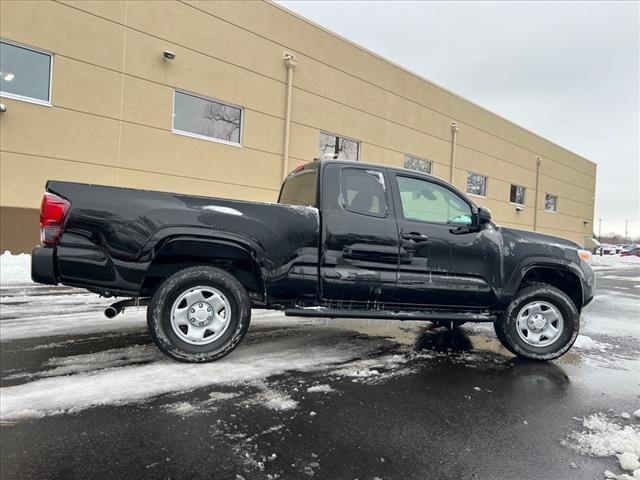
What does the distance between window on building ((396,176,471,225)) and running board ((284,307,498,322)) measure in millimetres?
992

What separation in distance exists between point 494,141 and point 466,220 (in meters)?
21.6

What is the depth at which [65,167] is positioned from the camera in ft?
34.1

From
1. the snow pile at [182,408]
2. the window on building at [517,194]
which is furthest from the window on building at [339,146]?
the snow pile at [182,408]

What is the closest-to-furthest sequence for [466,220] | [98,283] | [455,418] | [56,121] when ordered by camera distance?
1. [455,418]
2. [98,283]
3. [466,220]
4. [56,121]

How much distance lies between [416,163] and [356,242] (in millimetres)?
16149

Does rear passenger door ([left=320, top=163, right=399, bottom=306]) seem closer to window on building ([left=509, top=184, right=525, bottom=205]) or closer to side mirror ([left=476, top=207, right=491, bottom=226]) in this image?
side mirror ([left=476, top=207, right=491, bottom=226])

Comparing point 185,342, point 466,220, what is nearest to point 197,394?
point 185,342

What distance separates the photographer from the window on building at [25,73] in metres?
9.60

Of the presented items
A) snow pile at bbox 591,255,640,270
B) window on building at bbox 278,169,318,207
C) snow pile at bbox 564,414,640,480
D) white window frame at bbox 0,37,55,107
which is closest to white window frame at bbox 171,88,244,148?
white window frame at bbox 0,37,55,107

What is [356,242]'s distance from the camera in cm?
438

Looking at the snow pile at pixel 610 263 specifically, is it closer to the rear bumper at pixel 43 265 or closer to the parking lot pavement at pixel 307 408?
the parking lot pavement at pixel 307 408

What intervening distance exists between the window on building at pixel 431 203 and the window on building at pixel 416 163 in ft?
47.5

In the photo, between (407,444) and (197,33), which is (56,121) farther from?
(407,444)

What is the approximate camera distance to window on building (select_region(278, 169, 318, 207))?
184 inches
